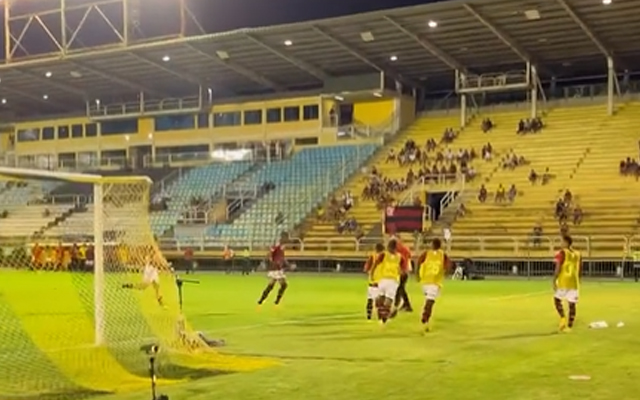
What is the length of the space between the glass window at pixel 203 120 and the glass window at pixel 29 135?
1540 cm

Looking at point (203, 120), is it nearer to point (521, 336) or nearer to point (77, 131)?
point (77, 131)

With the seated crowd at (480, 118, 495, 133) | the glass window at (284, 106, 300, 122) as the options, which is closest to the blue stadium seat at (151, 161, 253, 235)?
the glass window at (284, 106, 300, 122)

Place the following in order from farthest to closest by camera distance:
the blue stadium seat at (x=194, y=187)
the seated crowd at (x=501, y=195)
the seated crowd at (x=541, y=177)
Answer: the blue stadium seat at (x=194, y=187) → the seated crowd at (x=541, y=177) → the seated crowd at (x=501, y=195)

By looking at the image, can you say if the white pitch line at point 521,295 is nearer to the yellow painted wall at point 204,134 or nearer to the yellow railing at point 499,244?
the yellow railing at point 499,244

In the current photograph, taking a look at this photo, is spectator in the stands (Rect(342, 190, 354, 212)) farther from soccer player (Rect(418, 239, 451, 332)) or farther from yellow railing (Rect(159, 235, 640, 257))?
soccer player (Rect(418, 239, 451, 332))

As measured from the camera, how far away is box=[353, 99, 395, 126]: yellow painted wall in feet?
190

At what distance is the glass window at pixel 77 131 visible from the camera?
231 feet

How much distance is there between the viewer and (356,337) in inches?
707

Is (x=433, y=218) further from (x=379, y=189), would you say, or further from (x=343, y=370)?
(x=343, y=370)

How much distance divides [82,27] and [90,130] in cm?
1559

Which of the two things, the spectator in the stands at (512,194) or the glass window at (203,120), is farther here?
the glass window at (203,120)

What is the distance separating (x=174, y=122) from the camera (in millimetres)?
65938

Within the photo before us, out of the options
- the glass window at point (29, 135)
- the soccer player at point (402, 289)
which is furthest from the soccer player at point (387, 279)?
the glass window at point (29, 135)

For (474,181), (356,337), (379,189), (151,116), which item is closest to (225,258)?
(379,189)
